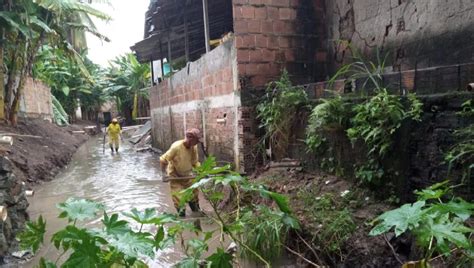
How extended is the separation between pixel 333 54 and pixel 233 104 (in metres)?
1.94

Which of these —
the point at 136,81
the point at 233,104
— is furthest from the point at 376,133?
the point at 136,81

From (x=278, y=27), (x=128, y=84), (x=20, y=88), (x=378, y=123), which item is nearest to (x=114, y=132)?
(x=20, y=88)

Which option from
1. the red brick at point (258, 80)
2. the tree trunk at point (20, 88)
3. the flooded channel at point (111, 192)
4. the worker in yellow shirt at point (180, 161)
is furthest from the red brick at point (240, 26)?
the tree trunk at point (20, 88)

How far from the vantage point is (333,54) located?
242 inches

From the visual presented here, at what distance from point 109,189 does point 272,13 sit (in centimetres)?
522

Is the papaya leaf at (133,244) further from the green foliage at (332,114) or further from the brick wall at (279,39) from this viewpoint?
the brick wall at (279,39)

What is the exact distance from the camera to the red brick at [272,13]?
5.79 meters

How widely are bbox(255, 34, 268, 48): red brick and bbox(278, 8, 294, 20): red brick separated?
0.48 m

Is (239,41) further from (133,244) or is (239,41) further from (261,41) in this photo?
(133,244)

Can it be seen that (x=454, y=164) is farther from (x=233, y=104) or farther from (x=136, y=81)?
(x=136, y=81)

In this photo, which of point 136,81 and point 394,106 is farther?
point 136,81

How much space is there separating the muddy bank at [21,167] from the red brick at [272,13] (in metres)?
4.06

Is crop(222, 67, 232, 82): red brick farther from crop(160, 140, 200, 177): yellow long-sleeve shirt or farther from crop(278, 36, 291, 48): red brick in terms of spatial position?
crop(160, 140, 200, 177): yellow long-sleeve shirt

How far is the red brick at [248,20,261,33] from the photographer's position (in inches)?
223
